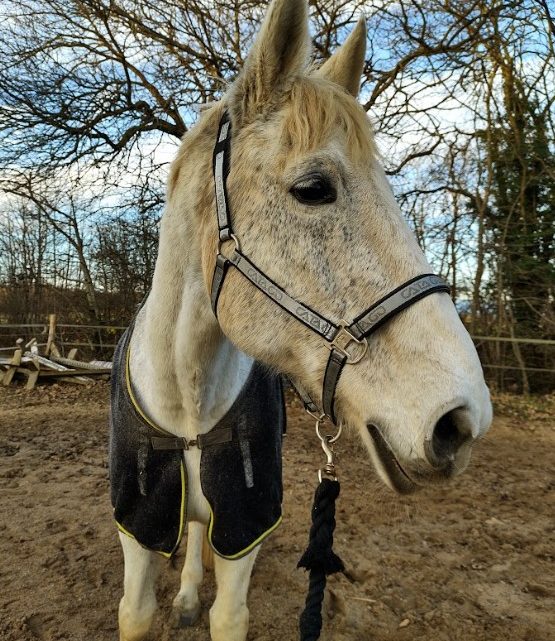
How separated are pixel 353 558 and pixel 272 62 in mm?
3425

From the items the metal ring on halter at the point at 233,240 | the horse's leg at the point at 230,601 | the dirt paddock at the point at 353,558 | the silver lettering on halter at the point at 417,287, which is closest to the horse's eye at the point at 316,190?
the metal ring on halter at the point at 233,240

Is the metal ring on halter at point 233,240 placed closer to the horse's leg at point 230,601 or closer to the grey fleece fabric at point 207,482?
the grey fleece fabric at point 207,482

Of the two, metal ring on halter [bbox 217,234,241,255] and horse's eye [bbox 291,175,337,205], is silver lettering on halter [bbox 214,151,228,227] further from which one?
horse's eye [bbox 291,175,337,205]

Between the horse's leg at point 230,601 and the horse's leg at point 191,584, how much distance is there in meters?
0.66

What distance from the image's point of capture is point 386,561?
356cm

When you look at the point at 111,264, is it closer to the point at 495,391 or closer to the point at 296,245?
the point at 495,391

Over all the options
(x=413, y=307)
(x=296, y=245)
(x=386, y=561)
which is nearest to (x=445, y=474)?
(x=413, y=307)

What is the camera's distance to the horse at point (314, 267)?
117 centimetres

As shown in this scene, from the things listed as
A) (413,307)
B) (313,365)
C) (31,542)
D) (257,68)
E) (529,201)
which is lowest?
(31,542)

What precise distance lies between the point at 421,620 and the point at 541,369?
819 cm

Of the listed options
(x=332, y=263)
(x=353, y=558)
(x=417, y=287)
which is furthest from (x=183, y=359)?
Answer: (x=353, y=558)

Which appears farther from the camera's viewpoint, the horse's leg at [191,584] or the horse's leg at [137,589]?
the horse's leg at [191,584]

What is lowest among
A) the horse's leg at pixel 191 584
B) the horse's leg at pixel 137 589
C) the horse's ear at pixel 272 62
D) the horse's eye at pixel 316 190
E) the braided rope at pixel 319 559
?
the horse's leg at pixel 191 584

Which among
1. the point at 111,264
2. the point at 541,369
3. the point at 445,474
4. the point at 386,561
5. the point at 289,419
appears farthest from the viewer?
the point at 111,264
